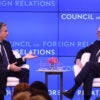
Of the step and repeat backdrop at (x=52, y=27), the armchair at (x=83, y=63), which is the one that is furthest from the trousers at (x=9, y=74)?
the step and repeat backdrop at (x=52, y=27)

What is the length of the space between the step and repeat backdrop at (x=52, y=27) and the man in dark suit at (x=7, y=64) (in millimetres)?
1023

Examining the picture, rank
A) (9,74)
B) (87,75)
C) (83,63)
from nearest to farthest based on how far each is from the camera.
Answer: (87,75) < (9,74) < (83,63)

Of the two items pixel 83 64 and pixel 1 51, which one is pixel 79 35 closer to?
pixel 83 64

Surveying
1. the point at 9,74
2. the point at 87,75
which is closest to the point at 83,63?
the point at 87,75

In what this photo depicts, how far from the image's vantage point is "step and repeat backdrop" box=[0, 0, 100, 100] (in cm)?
664

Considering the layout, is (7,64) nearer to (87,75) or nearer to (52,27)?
(87,75)

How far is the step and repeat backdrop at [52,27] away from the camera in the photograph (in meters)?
6.64

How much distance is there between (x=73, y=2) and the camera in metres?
6.68

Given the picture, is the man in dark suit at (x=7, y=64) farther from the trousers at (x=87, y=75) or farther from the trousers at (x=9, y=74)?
the trousers at (x=87, y=75)

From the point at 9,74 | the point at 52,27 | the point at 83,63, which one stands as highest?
the point at 52,27

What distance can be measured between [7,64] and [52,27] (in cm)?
155

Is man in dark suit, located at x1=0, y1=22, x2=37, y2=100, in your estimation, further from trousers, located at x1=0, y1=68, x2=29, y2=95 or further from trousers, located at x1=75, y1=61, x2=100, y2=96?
trousers, located at x1=75, y1=61, x2=100, y2=96

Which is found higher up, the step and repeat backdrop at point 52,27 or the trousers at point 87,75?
the step and repeat backdrop at point 52,27

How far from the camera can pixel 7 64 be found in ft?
18.0
